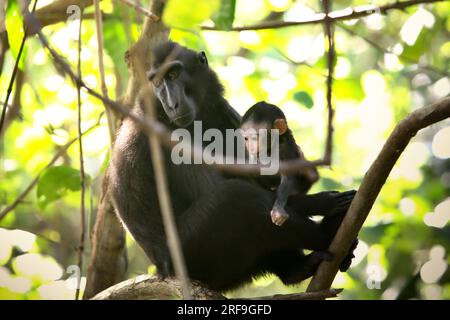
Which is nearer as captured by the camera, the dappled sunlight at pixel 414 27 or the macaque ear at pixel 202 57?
the macaque ear at pixel 202 57

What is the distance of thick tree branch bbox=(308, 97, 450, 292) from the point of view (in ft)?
12.0

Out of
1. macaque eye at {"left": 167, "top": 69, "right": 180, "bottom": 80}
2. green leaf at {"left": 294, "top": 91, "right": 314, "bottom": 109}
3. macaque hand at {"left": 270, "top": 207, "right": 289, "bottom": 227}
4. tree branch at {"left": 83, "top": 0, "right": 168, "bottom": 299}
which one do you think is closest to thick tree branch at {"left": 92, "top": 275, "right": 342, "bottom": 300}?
macaque hand at {"left": 270, "top": 207, "right": 289, "bottom": 227}

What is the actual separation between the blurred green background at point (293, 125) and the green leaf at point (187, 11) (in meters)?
1.82

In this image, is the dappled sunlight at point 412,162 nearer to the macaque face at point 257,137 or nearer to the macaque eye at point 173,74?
the macaque face at point 257,137

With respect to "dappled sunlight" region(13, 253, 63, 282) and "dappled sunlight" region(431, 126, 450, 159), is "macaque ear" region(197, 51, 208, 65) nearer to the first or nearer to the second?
"dappled sunlight" region(13, 253, 63, 282)

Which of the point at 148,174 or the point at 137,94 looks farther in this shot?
the point at 137,94

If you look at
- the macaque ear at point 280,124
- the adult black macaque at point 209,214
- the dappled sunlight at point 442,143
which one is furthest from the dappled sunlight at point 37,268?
the dappled sunlight at point 442,143

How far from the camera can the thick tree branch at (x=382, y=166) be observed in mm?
3648

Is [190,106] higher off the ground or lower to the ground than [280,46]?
lower

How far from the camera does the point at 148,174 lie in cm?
499

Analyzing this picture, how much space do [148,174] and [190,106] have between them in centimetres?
70

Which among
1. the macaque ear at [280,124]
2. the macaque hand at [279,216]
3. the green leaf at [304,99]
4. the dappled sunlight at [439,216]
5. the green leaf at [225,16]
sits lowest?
the macaque hand at [279,216]

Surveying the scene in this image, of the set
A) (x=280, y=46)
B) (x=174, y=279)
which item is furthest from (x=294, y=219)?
(x=280, y=46)
